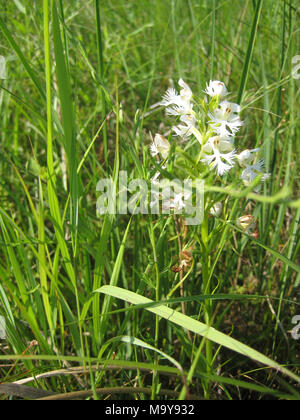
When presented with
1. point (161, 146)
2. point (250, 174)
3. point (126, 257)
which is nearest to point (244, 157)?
point (250, 174)

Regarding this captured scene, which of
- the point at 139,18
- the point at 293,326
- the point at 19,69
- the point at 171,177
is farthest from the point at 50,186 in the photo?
the point at 139,18

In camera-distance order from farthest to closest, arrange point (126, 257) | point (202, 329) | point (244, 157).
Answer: point (126, 257), point (244, 157), point (202, 329)

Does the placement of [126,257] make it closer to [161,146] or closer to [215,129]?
[161,146]

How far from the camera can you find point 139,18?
3242 millimetres

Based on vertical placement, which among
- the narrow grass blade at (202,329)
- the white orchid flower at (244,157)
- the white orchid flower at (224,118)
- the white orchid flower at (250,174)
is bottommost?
the narrow grass blade at (202,329)

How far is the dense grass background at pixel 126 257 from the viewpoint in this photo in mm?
1107

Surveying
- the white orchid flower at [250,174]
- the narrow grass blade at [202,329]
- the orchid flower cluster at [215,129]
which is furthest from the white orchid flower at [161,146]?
the narrow grass blade at [202,329]

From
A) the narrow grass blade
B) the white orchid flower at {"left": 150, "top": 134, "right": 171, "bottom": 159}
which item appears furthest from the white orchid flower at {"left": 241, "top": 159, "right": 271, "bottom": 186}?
the narrow grass blade

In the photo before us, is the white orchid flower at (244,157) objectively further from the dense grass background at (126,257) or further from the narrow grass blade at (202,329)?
the narrow grass blade at (202,329)

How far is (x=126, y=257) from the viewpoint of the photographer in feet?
5.88

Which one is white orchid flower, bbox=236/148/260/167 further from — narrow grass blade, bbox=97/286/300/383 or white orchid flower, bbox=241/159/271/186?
narrow grass blade, bbox=97/286/300/383

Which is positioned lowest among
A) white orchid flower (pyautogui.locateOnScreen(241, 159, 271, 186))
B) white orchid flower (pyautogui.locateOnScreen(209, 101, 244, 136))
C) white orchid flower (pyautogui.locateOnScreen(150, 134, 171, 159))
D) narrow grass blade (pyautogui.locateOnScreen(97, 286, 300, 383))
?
narrow grass blade (pyautogui.locateOnScreen(97, 286, 300, 383))

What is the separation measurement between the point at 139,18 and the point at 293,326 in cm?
284

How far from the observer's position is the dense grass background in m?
1.11
